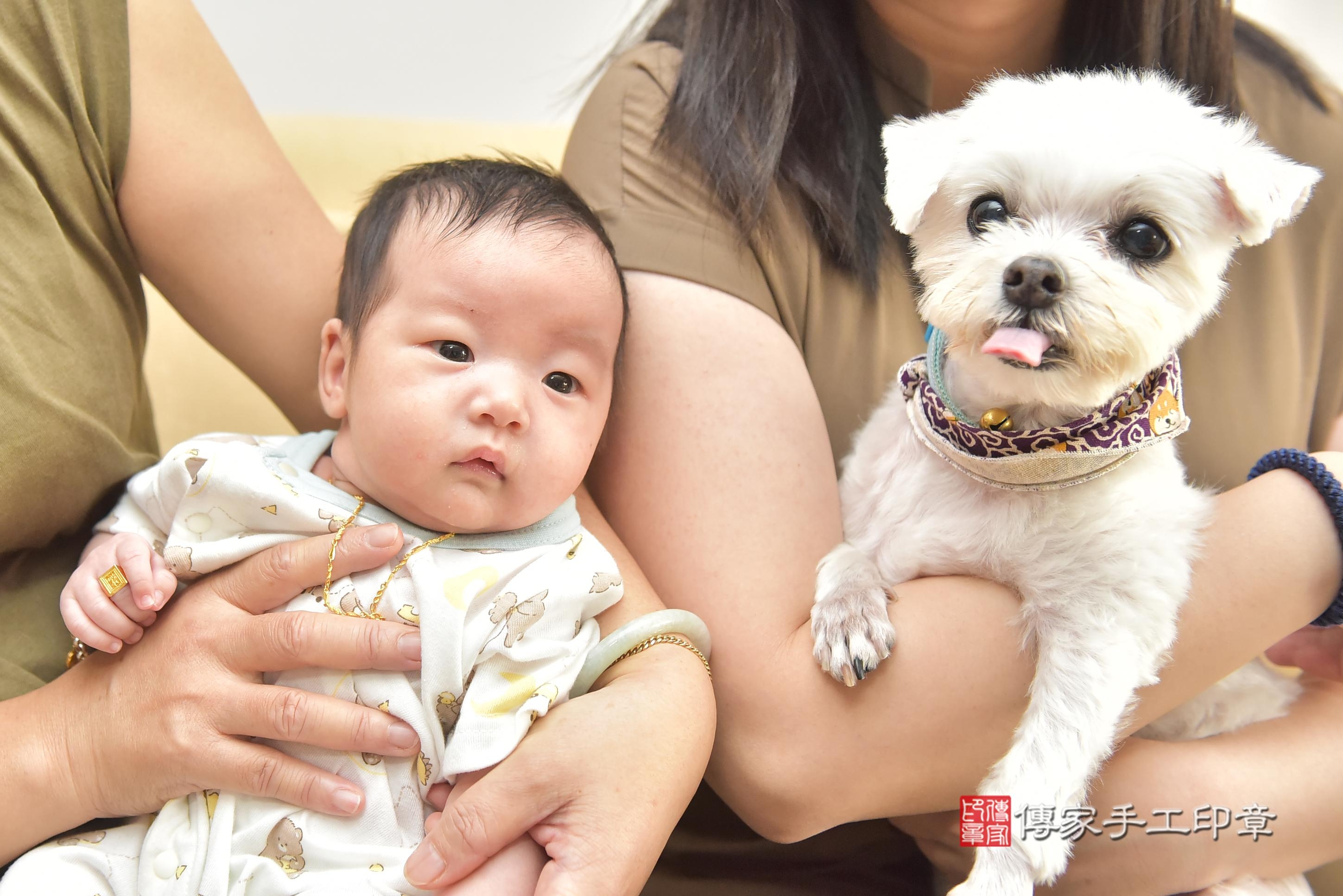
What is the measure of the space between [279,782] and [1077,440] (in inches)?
32.9

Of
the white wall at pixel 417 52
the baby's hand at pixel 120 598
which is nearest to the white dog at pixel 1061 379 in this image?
the baby's hand at pixel 120 598

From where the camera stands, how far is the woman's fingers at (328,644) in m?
0.86

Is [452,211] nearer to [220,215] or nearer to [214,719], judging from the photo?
[220,215]

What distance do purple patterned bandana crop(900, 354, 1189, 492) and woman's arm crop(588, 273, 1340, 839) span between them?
0.43 feet

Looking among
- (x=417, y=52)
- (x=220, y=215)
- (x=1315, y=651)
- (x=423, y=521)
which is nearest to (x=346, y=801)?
(x=423, y=521)

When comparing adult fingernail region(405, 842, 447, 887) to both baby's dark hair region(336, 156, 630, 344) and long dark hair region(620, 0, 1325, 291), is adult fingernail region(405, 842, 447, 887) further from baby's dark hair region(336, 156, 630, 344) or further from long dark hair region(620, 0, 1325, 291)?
long dark hair region(620, 0, 1325, 291)

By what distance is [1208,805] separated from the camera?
0.98m

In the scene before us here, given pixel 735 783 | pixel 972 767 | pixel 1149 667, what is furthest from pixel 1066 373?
pixel 735 783

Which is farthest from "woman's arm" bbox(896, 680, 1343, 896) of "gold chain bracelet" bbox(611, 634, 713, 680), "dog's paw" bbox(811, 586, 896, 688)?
"gold chain bracelet" bbox(611, 634, 713, 680)

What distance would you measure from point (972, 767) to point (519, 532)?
1.76 ft

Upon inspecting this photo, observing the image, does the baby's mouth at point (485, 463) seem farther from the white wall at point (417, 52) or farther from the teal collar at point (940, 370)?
the white wall at point (417, 52)

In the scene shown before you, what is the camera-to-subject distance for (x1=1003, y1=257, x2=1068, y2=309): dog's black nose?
2.62 feet

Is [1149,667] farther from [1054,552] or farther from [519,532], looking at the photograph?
[519,532]

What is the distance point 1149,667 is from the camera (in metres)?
0.90
